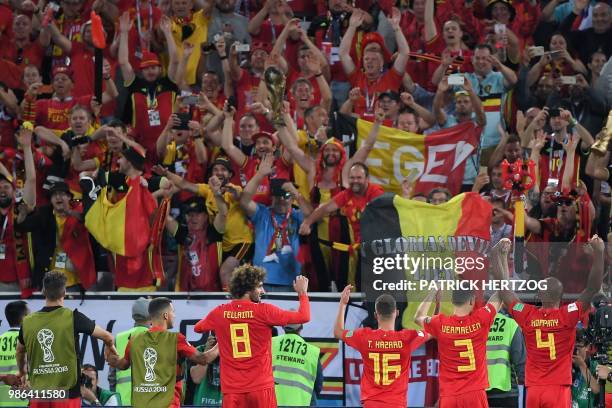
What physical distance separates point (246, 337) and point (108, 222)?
354 cm

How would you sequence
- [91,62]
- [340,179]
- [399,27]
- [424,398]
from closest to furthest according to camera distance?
1. [424,398]
2. [340,179]
3. [399,27]
4. [91,62]

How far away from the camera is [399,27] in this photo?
16375mm

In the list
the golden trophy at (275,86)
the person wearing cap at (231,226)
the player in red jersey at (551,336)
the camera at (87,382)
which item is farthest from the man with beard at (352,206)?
the camera at (87,382)

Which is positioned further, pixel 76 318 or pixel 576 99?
pixel 576 99

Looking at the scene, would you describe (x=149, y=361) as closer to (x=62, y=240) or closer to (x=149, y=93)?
(x=62, y=240)

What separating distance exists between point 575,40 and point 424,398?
5540 millimetres

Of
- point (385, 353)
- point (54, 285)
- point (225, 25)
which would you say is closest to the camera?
point (54, 285)

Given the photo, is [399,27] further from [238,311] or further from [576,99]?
[238,311]

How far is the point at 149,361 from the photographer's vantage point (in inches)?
445

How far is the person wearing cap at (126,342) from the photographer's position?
12.2 metres

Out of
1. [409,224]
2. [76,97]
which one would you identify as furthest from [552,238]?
[76,97]

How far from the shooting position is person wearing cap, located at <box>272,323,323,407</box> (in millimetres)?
12641

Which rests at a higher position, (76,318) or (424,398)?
(76,318)

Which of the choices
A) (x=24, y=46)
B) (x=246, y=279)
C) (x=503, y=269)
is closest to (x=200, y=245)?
(x=246, y=279)
